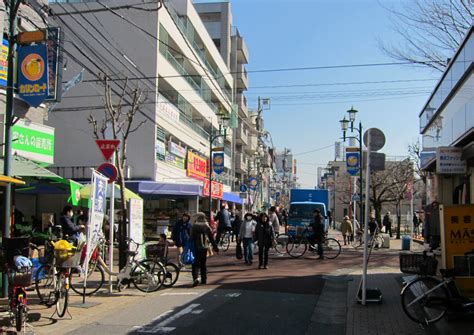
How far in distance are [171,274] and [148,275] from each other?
649 mm

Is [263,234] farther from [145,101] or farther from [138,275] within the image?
[145,101]

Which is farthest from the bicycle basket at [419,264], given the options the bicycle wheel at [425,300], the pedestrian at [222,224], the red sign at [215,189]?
the red sign at [215,189]

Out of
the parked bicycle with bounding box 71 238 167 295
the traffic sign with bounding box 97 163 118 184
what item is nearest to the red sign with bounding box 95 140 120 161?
the traffic sign with bounding box 97 163 118 184

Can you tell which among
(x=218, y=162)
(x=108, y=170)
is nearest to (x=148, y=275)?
(x=108, y=170)

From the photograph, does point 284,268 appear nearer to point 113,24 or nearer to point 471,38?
point 471,38

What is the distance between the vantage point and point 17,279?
7.06 meters

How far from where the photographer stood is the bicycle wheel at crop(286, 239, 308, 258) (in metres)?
17.5

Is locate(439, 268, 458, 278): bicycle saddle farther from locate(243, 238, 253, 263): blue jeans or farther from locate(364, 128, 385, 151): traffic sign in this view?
locate(243, 238, 253, 263): blue jeans

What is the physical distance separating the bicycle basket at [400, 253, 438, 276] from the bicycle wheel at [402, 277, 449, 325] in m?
0.19

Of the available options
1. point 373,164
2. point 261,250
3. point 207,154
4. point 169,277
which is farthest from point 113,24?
point 373,164

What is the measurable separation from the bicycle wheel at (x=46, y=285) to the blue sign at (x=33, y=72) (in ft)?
12.2

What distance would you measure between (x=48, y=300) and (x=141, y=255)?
3.77 m

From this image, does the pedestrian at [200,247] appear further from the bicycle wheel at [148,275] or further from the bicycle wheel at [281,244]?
the bicycle wheel at [281,244]

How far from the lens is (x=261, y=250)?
1459 cm
